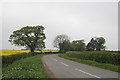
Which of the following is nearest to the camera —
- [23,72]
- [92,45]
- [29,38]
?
[23,72]

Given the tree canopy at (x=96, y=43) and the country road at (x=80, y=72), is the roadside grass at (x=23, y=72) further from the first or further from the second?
the tree canopy at (x=96, y=43)

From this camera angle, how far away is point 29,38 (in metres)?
48.5

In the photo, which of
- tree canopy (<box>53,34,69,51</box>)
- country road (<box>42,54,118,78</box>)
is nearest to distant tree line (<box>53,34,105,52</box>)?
tree canopy (<box>53,34,69,51</box>)

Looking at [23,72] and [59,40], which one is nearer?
[23,72]

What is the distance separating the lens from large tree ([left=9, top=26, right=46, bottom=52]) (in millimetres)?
49128

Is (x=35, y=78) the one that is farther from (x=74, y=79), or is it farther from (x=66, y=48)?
(x=66, y=48)

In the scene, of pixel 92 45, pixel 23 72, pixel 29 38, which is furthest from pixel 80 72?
pixel 92 45

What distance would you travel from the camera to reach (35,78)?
7.08 metres

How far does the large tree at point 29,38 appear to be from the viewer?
49.1 metres

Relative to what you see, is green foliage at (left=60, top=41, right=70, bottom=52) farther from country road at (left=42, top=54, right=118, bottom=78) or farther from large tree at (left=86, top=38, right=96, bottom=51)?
country road at (left=42, top=54, right=118, bottom=78)

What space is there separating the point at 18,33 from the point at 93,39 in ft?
178

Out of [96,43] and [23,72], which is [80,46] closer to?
[96,43]

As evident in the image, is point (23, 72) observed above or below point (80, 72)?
above

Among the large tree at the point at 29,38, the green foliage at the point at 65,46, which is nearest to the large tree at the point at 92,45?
the green foliage at the point at 65,46
